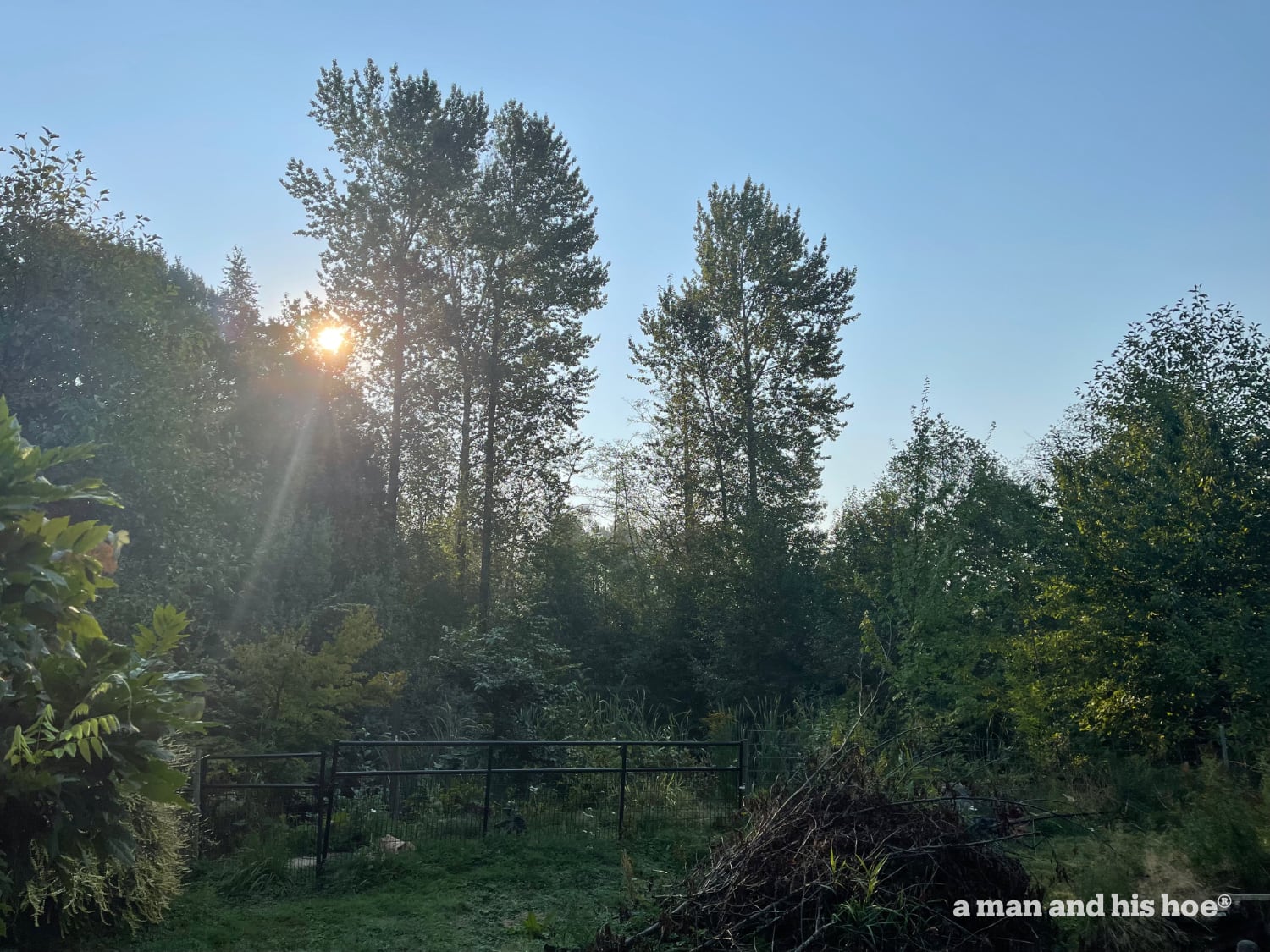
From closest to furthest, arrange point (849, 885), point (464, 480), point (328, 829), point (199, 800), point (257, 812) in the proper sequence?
point (849, 885), point (328, 829), point (199, 800), point (257, 812), point (464, 480)

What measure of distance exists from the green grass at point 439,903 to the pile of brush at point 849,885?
839mm

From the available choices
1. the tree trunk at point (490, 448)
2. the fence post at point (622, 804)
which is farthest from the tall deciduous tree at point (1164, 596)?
the tree trunk at point (490, 448)

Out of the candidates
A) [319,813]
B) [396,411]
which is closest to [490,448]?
[396,411]

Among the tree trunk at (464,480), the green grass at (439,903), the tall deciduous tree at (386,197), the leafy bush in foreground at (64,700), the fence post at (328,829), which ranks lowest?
the green grass at (439,903)

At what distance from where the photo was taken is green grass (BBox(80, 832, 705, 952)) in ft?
23.5

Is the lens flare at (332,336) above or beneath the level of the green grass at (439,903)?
above

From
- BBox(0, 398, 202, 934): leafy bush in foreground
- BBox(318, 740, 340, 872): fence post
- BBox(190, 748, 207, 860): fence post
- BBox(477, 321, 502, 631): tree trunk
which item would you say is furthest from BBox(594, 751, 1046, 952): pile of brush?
BBox(477, 321, 502, 631): tree trunk

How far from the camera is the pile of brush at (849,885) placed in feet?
20.1

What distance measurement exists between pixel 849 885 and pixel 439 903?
12.9ft

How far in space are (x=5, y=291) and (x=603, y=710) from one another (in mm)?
12187

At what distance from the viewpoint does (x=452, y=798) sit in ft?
38.2

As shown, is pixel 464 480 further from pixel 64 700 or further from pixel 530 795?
pixel 64 700

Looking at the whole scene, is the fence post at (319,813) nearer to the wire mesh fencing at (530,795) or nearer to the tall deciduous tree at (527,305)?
the wire mesh fencing at (530,795)

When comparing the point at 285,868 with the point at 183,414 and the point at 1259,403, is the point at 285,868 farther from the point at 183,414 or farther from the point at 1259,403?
the point at 1259,403
